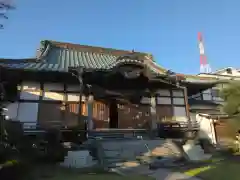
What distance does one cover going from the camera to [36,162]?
9570mm

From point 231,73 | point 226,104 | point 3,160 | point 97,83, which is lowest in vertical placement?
point 3,160

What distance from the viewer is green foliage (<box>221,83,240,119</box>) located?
11344 millimetres

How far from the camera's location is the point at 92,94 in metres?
15.3

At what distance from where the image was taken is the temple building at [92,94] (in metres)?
14.4

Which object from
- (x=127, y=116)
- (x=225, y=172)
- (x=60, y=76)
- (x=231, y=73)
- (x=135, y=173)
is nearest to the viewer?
(x=225, y=172)

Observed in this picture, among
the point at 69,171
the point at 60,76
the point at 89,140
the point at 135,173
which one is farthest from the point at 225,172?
the point at 60,76

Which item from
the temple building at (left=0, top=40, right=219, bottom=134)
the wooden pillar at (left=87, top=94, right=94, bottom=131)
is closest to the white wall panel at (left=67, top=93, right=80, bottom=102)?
the temple building at (left=0, top=40, right=219, bottom=134)

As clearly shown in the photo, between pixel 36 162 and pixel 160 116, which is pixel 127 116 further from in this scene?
pixel 36 162

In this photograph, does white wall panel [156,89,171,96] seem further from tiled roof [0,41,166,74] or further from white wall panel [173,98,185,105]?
tiled roof [0,41,166,74]

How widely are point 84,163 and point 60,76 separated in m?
6.96

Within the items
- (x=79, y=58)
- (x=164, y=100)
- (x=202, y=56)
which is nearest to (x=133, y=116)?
(x=164, y=100)

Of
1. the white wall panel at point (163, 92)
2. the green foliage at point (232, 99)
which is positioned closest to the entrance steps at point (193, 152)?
the green foliage at point (232, 99)

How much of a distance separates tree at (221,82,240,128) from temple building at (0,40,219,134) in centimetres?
403

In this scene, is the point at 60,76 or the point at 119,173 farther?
the point at 60,76
